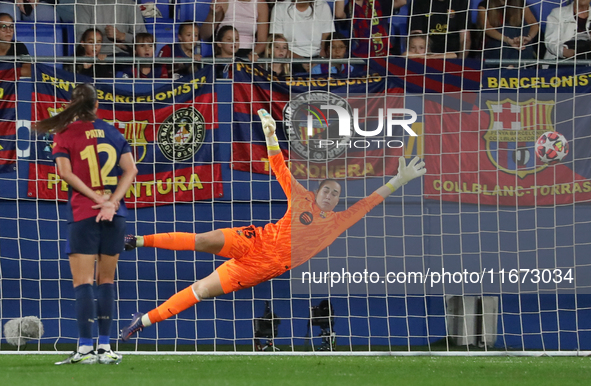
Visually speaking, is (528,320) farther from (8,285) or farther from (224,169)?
(8,285)

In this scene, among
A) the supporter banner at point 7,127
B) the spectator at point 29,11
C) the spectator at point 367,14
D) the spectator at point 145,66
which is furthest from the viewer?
the spectator at point 367,14

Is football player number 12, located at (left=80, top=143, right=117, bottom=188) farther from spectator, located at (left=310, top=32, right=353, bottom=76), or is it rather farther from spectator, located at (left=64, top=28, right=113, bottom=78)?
spectator, located at (left=310, top=32, right=353, bottom=76)

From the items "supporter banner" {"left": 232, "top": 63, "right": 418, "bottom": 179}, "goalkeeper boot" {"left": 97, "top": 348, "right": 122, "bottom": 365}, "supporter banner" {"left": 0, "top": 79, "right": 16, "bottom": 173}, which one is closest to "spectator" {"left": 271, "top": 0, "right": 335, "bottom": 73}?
"supporter banner" {"left": 232, "top": 63, "right": 418, "bottom": 179}

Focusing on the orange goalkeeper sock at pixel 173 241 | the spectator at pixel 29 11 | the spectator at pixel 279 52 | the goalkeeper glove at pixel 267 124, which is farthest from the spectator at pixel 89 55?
the goalkeeper glove at pixel 267 124

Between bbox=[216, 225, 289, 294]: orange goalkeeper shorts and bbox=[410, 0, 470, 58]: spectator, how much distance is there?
9.65ft

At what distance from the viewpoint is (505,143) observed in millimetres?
7328

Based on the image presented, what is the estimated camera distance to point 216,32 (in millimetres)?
7957

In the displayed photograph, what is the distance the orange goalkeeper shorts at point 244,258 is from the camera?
6.17 metres

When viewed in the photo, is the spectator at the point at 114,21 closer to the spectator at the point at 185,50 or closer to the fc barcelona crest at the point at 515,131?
the spectator at the point at 185,50

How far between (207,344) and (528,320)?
123 inches

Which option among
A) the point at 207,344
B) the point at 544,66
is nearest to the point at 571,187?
the point at 544,66

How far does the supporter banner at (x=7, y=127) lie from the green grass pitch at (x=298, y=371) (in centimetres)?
202

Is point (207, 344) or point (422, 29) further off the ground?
point (422, 29)

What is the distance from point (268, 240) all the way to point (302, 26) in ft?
9.50
